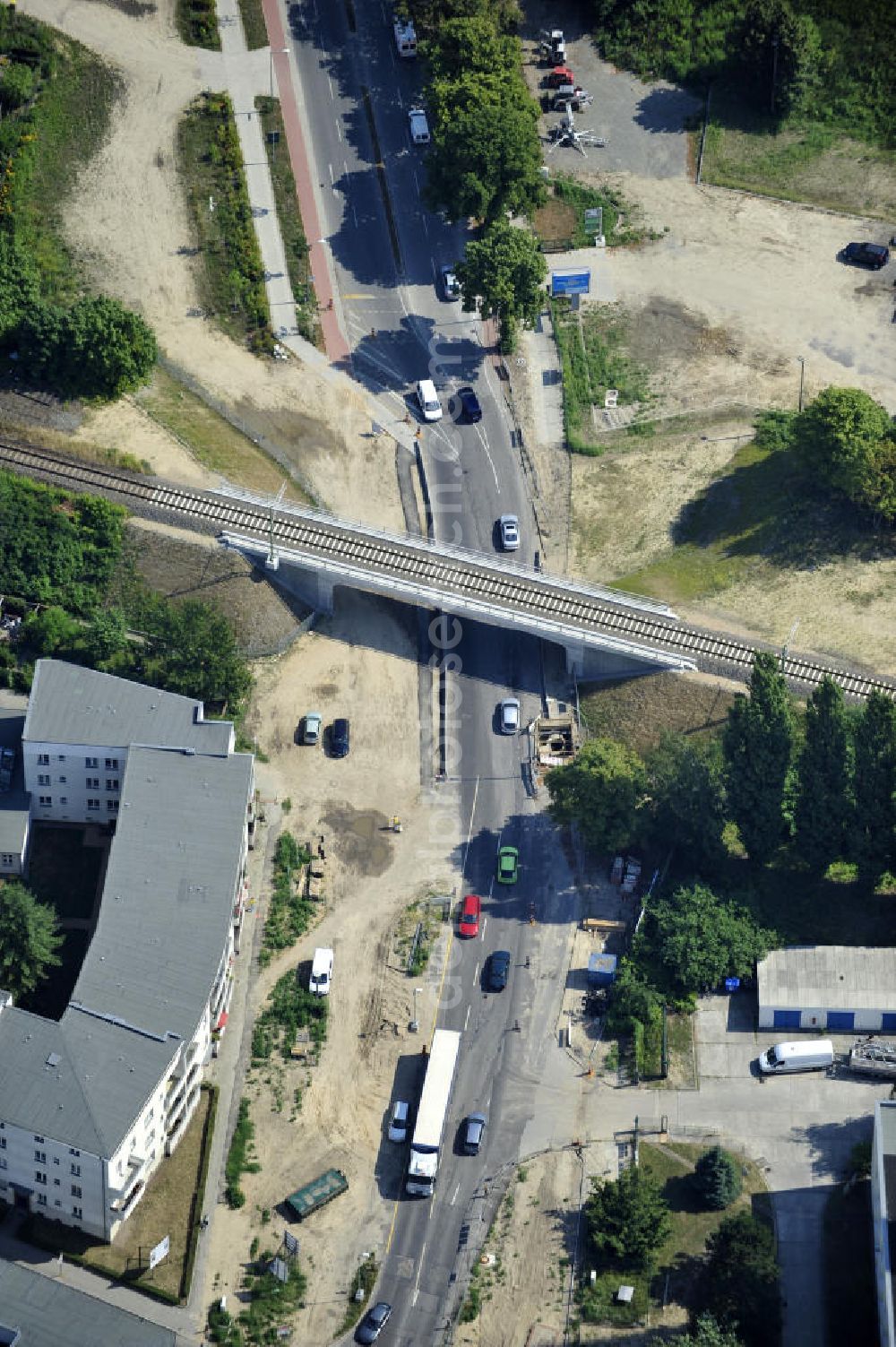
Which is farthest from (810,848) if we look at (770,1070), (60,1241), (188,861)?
(60,1241)

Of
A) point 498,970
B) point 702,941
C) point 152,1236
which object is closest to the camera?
point 152,1236

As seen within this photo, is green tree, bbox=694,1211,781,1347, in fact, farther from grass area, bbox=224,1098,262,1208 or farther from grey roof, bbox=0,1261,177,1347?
grey roof, bbox=0,1261,177,1347

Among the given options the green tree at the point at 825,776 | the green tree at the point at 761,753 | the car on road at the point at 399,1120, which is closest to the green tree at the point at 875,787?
the green tree at the point at 825,776

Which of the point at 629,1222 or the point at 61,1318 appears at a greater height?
the point at 61,1318

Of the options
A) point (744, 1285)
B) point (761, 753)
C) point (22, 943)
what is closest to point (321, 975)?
point (22, 943)

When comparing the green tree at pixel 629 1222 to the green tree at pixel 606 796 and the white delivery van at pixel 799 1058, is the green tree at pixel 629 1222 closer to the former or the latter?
the white delivery van at pixel 799 1058

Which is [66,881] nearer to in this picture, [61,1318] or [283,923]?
[283,923]

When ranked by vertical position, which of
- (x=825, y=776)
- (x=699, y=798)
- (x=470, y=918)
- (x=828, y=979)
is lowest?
(x=828, y=979)
